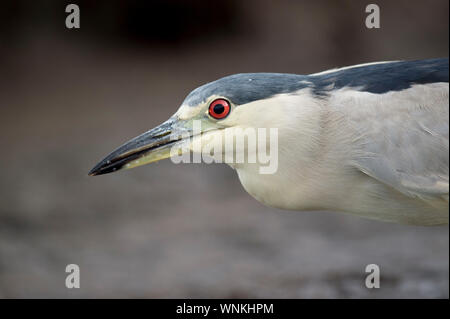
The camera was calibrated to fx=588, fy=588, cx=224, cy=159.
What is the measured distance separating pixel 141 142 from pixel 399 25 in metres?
5.77

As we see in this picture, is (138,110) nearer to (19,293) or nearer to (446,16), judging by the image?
(19,293)

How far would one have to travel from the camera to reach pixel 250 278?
499cm

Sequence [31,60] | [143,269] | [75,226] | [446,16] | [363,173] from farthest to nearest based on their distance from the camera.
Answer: [31,60] < [446,16] < [75,226] < [143,269] < [363,173]

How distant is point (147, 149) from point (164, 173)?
161 inches

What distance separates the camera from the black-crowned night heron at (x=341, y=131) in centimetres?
253

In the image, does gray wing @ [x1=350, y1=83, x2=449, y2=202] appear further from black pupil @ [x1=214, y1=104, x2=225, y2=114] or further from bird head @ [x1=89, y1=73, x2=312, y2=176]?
black pupil @ [x1=214, y1=104, x2=225, y2=114]

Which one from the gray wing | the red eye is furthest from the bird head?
the gray wing

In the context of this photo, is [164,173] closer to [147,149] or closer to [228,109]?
[147,149]

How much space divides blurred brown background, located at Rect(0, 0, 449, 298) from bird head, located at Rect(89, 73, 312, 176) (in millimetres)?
2463

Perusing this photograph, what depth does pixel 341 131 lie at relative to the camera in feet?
8.48

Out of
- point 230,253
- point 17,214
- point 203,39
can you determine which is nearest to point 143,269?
point 230,253

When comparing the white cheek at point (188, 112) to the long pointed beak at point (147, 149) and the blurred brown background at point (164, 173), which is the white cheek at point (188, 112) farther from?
the blurred brown background at point (164, 173)

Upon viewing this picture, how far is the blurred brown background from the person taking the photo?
506cm

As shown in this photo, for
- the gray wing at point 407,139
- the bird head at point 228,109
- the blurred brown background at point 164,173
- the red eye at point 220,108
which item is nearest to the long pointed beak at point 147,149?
the bird head at point 228,109
